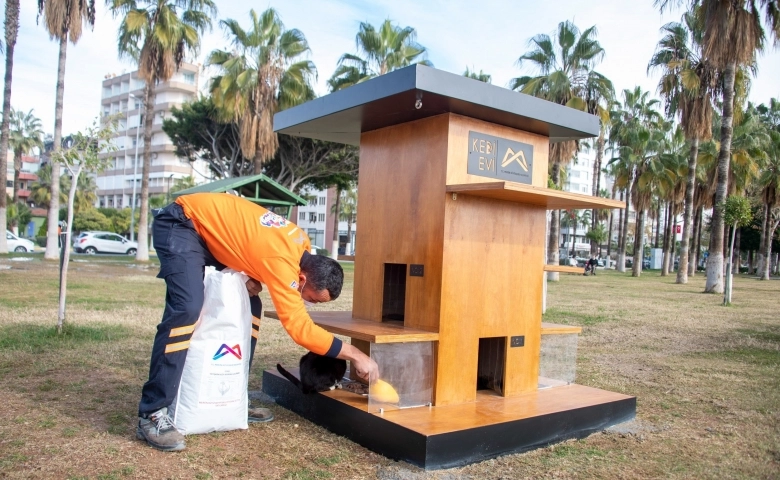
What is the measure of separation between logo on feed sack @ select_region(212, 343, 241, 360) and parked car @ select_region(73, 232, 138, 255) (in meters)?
34.8

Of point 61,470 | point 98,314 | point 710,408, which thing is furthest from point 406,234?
point 98,314

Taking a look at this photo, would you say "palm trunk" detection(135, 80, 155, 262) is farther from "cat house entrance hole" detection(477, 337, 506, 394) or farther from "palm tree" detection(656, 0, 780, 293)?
"cat house entrance hole" detection(477, 337, 506, 394)

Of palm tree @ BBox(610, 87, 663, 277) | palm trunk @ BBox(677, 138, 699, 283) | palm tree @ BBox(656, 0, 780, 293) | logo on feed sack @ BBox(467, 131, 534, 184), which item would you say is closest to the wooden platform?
logo on feed sack @ BBox(467, 131, 534, 184)

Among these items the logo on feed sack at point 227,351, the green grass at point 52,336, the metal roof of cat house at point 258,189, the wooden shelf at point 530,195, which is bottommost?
the green grass at point 52,336

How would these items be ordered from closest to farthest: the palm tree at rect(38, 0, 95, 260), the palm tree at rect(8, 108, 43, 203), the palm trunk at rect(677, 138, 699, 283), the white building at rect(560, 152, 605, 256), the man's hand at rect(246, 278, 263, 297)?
the man's hand at rect(246, 278, 263, 297) → the palm tree at rect(38, 0, 95, 260) → the palm trunk at rect(677, 138, 699, 283) → the palm tree at rect(8, 108, 43, 203) → the white building at rect(560, 152, 605, 256)

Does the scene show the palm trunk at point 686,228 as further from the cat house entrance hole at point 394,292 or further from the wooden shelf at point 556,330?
the cat house entrance hole at point 394,292

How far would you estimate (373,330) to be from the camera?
157 inches

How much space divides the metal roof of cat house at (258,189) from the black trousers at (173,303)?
13649 mm

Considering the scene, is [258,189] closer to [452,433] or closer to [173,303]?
[173,303]

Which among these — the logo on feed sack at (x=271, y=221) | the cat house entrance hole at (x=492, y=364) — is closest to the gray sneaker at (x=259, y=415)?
the logo on feed sack at (x=271, y=221)

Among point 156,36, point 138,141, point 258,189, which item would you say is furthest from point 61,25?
point 138,141

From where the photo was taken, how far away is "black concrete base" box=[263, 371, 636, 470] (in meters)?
3.41

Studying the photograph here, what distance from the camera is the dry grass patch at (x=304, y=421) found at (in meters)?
3.30

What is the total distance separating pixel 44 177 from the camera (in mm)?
59344
